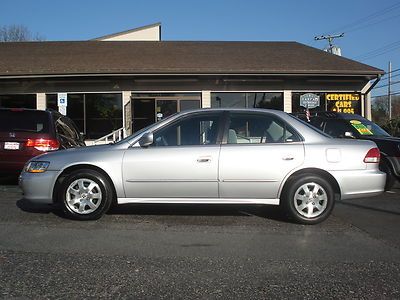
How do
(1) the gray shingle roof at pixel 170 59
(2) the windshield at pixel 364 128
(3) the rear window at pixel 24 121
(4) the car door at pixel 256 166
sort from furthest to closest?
(1) the gray shingle roof at pixel 170 59 < (2) the windshield at pixel 364 128 < (3) the rear window at pixel 24 121 < (4) the car door at pixel 256 166

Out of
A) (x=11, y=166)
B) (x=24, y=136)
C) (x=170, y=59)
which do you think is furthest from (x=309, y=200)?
(x=170, y=59)

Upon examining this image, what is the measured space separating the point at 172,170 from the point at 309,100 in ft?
41.3

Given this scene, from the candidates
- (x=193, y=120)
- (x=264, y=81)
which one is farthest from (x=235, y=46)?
(x=193, y=120)

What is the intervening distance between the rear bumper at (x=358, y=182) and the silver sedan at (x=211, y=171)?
13mm

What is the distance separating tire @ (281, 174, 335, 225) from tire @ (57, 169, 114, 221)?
94.1 inches

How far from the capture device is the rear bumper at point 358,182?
6.33 meters

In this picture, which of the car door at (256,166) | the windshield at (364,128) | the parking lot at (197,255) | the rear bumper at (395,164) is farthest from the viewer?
the windshield at (364,128)

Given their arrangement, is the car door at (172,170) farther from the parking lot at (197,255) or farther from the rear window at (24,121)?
the rear window at (24,121)

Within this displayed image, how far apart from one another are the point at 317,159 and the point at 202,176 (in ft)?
5.04

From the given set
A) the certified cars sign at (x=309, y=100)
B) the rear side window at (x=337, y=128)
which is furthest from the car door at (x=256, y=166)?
the certified cars sign at (x=309, y=100)

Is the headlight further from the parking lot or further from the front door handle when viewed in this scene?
the front door handle

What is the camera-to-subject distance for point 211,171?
20.5 ft

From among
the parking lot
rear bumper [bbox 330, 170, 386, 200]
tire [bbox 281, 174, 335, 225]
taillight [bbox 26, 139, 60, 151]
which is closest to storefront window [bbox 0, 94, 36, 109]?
taillight [bbox 26, 139, 60, 151]

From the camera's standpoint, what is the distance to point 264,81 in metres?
17.7
